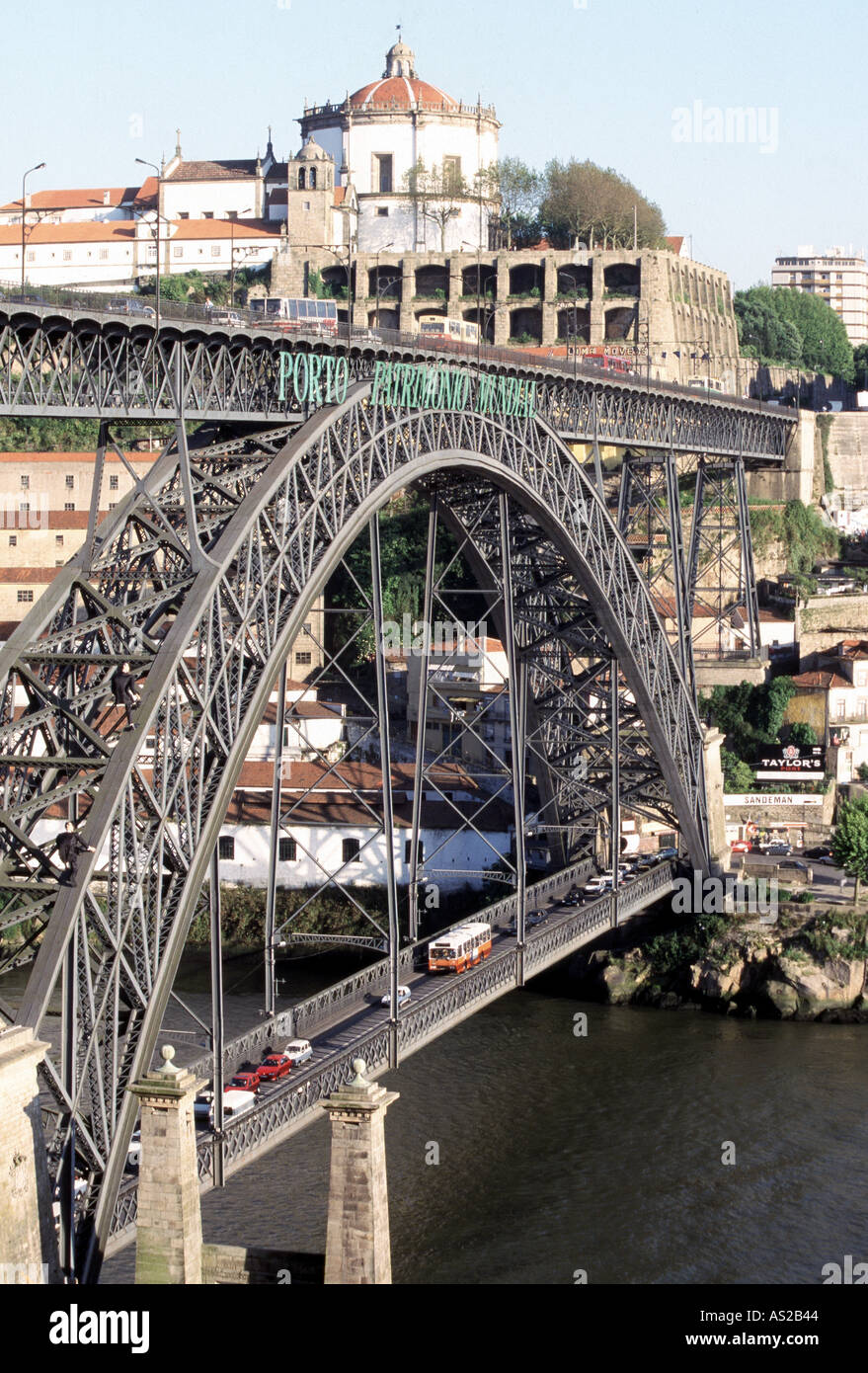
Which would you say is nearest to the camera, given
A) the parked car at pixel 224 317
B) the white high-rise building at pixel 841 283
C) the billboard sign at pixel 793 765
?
the parked car at pixel 224 317

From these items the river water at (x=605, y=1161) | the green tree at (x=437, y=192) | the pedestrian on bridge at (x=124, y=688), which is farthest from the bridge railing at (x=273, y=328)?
the green tree at (x=437, y=192)

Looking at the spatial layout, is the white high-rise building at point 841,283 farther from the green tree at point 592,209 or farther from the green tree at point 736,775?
the green tree at point 736,775

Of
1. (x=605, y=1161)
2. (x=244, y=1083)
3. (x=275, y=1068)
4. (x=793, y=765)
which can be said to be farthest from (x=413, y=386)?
(x=793, y=765)

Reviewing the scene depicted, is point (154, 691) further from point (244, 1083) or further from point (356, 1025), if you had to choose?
point (356, 1025)

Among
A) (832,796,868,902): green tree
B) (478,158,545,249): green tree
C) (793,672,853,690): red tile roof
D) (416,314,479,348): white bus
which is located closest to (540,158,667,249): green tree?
(478,158,545,249): green tree

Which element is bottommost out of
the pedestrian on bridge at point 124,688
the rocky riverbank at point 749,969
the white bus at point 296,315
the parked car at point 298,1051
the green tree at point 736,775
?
the rocky riverbank at point 749,969
